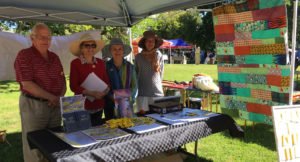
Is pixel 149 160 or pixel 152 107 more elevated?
pixel 152 107

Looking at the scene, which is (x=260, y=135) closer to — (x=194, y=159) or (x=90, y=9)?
(x=194, y=159)

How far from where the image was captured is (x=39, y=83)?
2455mm

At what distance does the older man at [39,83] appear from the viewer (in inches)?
94.1

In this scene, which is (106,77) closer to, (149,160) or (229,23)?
(149,160)

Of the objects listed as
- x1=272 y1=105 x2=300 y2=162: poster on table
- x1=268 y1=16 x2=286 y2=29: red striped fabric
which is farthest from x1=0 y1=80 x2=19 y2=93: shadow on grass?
x1=272 y1=105 x2=300 y2=162: poster on table

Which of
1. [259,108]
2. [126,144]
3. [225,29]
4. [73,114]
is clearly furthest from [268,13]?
[73,114]

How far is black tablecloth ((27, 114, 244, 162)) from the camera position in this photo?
176 centimetres

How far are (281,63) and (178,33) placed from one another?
98.3 feet

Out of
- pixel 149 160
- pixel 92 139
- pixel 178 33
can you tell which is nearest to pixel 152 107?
pixel 149 160

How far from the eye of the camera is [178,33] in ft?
107

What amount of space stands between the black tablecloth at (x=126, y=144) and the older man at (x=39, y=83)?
0.39 meters

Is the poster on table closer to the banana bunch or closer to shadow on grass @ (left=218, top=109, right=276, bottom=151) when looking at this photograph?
the banana bunch

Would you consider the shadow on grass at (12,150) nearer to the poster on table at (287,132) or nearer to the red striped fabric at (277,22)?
the poster on table at (287,132)

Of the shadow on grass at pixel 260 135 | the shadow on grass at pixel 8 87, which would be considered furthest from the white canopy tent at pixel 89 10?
the shadow on grass at pixel 8 87
